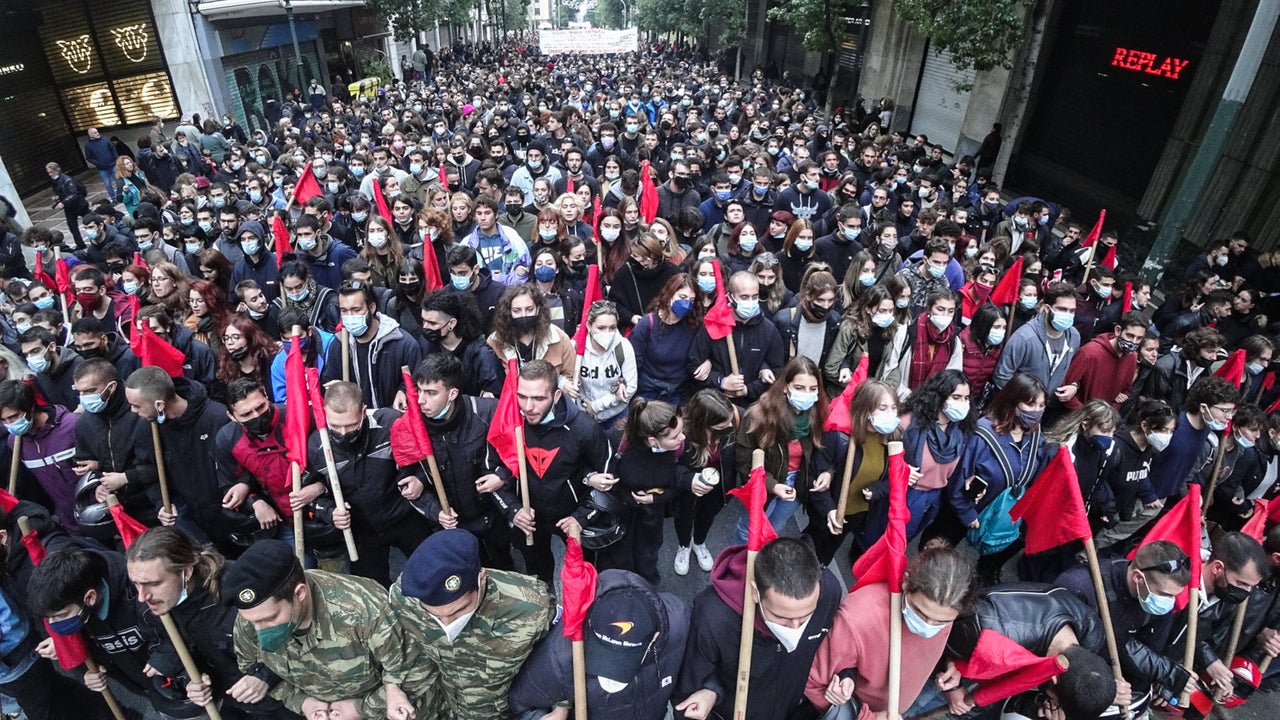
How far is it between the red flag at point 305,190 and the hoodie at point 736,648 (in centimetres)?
743

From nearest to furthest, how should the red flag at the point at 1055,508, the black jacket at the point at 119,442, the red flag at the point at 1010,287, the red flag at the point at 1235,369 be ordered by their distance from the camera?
the red flag at the point at 1055,508 < the black jacket at the point at 119,442 < the red flag at the point at 1235,369 < the red flag at the point at 1010,287

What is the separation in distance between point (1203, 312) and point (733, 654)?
605cm

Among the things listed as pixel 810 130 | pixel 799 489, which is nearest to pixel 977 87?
pixel 810 130

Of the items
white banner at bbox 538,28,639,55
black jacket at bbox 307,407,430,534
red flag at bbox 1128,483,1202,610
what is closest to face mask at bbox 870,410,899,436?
red flag at bbox 1128,483,1202,610

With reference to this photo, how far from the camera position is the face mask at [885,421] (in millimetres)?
3664

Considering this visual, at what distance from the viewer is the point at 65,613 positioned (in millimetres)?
2650

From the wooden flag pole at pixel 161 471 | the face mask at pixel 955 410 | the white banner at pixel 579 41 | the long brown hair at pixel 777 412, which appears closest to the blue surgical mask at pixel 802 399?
the long brown hair at pixel 777 412

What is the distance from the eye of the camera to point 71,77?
17.3 metres

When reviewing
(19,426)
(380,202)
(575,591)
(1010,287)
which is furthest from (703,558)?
(380,202)

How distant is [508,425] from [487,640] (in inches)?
46.4

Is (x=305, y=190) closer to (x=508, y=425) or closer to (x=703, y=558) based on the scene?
(x=508, y=425)

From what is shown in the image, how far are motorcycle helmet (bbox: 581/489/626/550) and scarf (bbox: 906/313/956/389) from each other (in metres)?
2.63

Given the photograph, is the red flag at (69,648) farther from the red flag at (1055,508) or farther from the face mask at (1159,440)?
the face mask at (1159,440)

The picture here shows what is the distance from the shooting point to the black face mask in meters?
3.66
